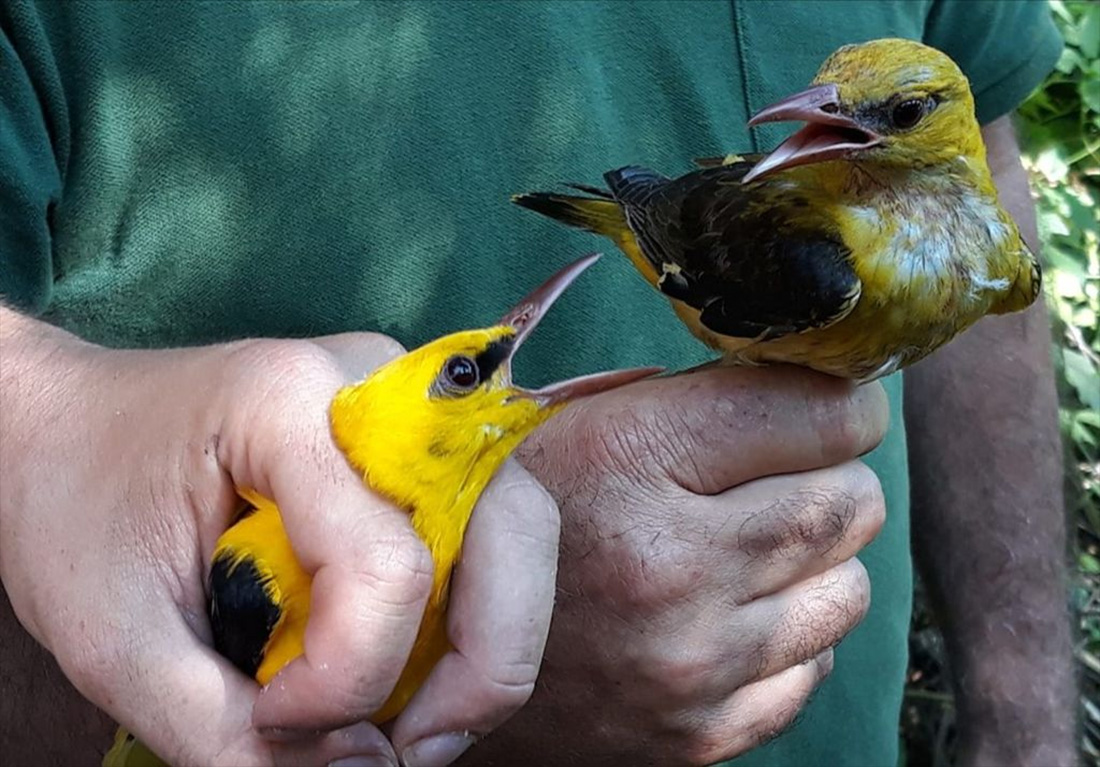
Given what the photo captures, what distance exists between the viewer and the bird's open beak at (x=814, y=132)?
165cm

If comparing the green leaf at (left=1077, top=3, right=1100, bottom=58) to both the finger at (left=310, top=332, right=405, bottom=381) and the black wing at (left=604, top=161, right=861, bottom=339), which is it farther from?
the finger at (left=310, top=332, right=405, bottom=381)

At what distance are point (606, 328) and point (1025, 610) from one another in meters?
1.78

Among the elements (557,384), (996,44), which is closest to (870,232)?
(557,384)

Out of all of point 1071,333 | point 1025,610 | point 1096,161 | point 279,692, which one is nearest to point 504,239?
point 279,692

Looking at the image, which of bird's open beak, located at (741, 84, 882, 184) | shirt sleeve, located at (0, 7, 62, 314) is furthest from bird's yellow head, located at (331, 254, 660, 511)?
shirt sleeve, located at (0, 7, 62, 314)

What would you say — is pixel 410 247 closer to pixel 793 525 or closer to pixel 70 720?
pixel 793 525

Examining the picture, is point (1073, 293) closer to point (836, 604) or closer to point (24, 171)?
point (836, 604)

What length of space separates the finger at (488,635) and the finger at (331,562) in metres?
0.10

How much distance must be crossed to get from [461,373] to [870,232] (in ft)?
2.40

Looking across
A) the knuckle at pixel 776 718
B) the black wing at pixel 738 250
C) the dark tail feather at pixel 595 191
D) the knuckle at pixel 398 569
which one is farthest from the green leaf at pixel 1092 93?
the knuckle at pixel 398 569

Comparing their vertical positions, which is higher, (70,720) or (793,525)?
(793,525)

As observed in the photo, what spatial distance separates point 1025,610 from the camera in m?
3.22

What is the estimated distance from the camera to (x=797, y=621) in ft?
6.11

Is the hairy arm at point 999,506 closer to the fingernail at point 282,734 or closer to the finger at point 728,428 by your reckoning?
the finger at point 728,428
